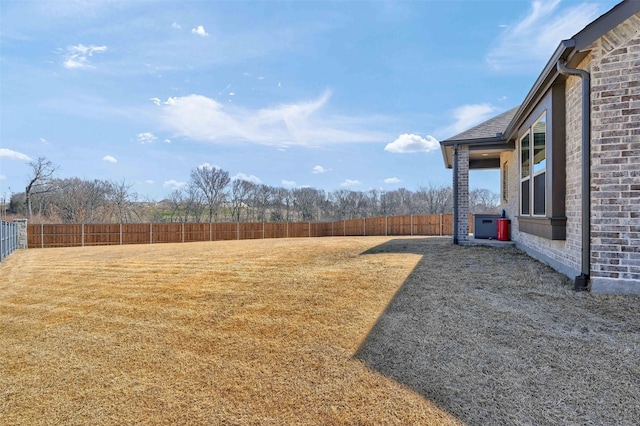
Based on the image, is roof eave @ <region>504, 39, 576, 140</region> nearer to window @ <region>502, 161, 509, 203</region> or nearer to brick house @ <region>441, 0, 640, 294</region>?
brick house @ <region>441, 0, 640, 294</region>

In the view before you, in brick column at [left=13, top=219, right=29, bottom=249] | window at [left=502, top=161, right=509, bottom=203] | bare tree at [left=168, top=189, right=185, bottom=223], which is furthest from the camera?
bare tree at [left=168, top=189, right=185, bottom=223]

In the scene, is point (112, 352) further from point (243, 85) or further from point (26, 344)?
point (243, 85)

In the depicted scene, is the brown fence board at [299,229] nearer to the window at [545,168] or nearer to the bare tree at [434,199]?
the bare tree at [434,199]

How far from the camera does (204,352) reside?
10.0ft

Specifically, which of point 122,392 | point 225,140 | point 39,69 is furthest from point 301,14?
point 225,140

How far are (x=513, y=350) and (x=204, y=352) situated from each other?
2699mm

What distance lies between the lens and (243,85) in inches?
602

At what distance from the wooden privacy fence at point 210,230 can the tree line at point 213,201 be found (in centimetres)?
955

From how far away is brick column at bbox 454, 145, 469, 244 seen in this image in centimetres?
961

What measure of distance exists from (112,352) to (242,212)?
1284 inches

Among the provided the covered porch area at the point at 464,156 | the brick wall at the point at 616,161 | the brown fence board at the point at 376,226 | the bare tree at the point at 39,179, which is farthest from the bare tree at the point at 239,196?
the brick wall at the point at 616,161

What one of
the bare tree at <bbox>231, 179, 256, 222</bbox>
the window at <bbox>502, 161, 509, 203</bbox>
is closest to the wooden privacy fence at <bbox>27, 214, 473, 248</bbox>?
the window at <bbox>502, 161, 509, 203</bbox>

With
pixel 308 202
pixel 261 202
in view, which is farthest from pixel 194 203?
pixel 308 202

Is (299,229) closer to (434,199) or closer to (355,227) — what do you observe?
(355,227)
